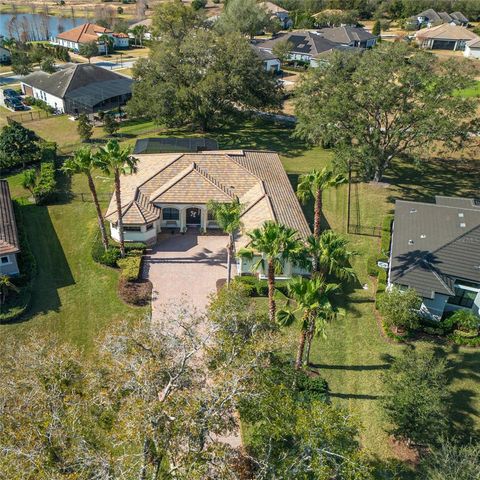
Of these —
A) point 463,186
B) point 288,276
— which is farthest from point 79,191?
point 463,186

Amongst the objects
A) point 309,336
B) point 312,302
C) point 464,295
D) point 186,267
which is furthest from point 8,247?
point 464,295

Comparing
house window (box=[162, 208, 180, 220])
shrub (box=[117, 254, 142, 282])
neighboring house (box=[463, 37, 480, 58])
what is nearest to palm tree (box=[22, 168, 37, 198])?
house window (box=[162, 208, 180, 220])

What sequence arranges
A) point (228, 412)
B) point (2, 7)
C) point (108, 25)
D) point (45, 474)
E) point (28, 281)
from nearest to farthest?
point (45, 474) → point (228, 412) → point (28, 281) → point (108, 25) → point (2, 7)

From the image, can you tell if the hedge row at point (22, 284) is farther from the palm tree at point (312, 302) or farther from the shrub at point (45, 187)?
the palm tree at point (312, 302)

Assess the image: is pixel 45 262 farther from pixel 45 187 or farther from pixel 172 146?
pixel 172 146

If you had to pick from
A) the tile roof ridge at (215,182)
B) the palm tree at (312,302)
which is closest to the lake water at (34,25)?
the tile roof ridge at (215,182)

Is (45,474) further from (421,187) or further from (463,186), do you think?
(463,186)
